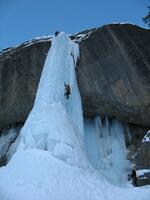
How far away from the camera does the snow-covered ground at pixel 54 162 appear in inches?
297

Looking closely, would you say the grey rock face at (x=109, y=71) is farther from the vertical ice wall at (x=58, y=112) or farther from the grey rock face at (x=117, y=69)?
the vertical ice wall at (x=58, y=112)

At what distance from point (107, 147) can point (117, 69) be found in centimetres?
372

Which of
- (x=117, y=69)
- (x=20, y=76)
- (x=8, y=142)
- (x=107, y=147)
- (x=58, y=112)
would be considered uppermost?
(x=20, y=76)

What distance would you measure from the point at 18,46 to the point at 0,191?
10.7 meters

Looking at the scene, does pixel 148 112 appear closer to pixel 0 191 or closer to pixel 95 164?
pixel 95 164

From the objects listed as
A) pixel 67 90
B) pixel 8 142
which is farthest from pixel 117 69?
pixel 8 142

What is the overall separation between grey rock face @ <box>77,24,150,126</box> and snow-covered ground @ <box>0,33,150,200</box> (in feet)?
6.76

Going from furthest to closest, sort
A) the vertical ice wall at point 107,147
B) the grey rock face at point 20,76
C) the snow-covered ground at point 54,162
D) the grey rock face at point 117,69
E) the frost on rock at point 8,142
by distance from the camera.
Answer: the frost on rock at point 8,142
the grey rock face at point 20,76
the grey rock face at point 117,69
the vertical ice wall at point 107,147
the snow-covered ground at point 54,162

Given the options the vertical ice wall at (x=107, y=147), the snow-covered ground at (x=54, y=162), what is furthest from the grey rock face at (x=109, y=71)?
the snow-covered ground at (x=54, y=162)

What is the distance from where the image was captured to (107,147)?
50.8 feet

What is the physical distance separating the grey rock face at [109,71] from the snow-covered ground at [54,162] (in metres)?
2.16

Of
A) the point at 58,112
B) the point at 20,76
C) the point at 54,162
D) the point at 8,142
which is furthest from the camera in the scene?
the point at 8,142

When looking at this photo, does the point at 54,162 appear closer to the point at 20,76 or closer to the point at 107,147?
the point at 107,147

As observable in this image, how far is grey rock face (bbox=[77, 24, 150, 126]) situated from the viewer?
14867 millimetres
